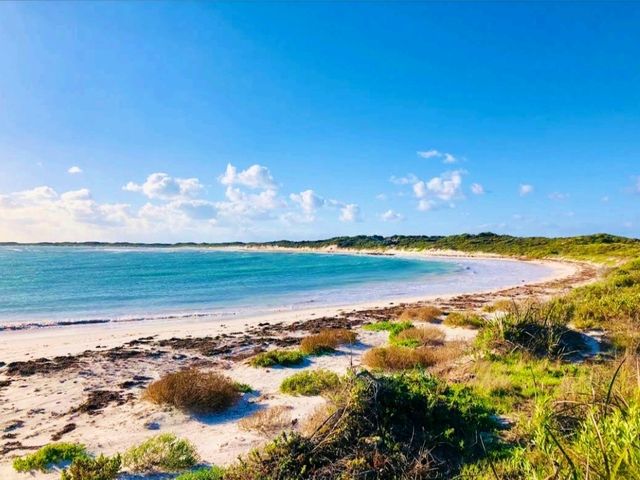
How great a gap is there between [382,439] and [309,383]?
14.2ft

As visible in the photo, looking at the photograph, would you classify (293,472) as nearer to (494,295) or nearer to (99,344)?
(99,344)

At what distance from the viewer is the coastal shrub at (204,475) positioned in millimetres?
5587

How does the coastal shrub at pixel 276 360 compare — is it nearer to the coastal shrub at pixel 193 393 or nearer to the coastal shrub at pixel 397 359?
the coastal shrub at pixel 397 359

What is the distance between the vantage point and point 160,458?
6.24 meters

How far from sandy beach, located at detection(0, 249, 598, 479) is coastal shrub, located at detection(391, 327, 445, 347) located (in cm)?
62

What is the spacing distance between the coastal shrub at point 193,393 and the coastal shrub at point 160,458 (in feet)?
6.73

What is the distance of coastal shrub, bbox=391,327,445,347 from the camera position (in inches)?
549

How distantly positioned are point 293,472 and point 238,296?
1135 inches

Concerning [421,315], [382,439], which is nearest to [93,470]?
[382,439]

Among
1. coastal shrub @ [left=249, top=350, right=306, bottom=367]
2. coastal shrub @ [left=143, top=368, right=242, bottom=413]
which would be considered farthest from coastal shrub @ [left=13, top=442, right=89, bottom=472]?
Answer: coastal shrub @ [left=249, top=350, right=306, bottom=367]

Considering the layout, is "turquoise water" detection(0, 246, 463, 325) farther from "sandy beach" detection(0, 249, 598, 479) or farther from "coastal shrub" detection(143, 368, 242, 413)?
"coastal shrub" detection(143, 368, 242, 413)

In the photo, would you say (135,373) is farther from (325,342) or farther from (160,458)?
(160,458)

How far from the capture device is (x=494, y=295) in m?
29.8

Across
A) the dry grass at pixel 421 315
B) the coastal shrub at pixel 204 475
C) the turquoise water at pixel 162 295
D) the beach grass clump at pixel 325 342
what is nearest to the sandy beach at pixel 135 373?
the beach grass clump at pixel 325 342
